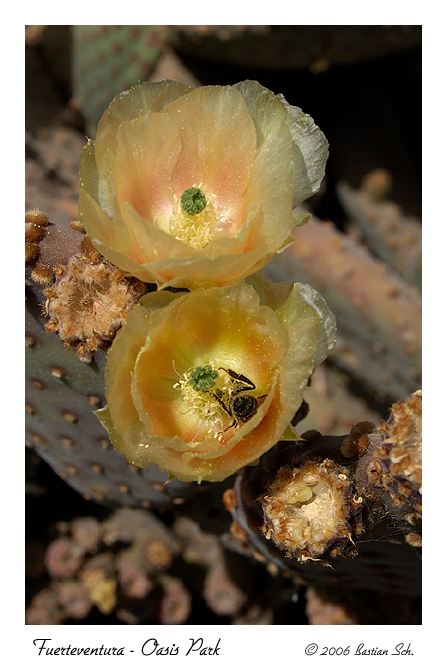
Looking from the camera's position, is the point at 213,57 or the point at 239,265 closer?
the point at 239,265

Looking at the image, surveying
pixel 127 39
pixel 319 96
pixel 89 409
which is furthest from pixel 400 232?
pixel 89 409

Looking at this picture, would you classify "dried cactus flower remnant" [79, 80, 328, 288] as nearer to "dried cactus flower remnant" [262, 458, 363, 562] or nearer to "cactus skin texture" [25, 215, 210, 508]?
"cactus skin texture" [25, 215, 210, 508]

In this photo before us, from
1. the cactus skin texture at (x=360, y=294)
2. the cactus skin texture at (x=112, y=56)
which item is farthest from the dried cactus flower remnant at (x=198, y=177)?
the cactus skin texture at (x=112, y=56)

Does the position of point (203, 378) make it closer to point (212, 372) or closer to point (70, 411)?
point (212, 372)

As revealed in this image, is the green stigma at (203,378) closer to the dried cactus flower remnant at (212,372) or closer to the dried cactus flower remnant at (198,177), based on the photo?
the dried cactus flower remnant at (212,372)

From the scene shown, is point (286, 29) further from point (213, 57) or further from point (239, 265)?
point (239, 265)

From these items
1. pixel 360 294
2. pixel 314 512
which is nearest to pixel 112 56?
pixel 360 294
